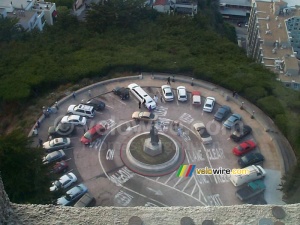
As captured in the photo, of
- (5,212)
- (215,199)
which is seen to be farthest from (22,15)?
(5,212)

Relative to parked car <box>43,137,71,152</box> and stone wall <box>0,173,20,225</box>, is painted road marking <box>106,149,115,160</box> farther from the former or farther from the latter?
stone wall <box>0,173,20,225</box>

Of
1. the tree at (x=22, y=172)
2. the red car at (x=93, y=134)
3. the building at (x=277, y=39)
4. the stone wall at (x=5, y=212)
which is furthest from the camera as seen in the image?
the building at (x=277, y=39)

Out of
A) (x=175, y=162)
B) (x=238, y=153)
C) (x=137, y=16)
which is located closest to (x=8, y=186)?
(x=175, y=162)

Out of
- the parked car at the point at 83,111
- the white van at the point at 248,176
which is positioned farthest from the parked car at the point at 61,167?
the white van at the point at 248,176

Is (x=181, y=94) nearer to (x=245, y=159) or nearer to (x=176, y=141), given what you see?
(x=176, y=141)

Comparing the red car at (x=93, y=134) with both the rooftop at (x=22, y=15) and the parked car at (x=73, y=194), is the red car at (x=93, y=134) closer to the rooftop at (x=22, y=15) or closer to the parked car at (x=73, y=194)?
the parked car at (x=73, y=194)
